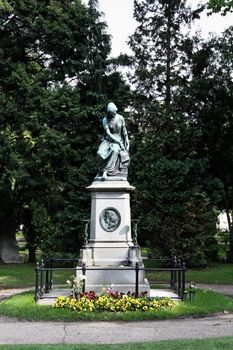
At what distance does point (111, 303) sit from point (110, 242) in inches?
115

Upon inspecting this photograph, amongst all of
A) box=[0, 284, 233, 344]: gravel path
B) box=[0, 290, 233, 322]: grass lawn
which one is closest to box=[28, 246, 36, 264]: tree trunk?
box=[0, 290, 233, 322]: grass lawn

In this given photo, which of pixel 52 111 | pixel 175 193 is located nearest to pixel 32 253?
pixel 52 111

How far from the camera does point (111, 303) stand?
506 inches

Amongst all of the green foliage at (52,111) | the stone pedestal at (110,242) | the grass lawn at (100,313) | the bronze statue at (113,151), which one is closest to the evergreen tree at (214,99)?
the green foliage at (52,111)

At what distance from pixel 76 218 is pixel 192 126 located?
325 inches

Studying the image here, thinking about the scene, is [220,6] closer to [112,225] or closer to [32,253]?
[112,225]

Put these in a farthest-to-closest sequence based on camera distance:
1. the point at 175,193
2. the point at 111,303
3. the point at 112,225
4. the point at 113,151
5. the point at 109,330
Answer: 1. the point at 175,193
2. the point at 113,151
3. the point at 112,225
4. the point at 111,303
5. the point at 109,330

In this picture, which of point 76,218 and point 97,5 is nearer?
point 76,218

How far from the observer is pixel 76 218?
26531 millimetres

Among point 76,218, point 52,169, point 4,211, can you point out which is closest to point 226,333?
point 76,218

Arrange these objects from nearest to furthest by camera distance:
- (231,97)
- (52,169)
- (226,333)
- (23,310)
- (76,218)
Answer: (226,333)
(23,310)
(76,218)
(52,169)
(231,97)

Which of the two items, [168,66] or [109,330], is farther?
[168,66]

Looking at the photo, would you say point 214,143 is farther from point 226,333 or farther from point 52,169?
point 226,333

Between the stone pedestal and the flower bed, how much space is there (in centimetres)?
122
